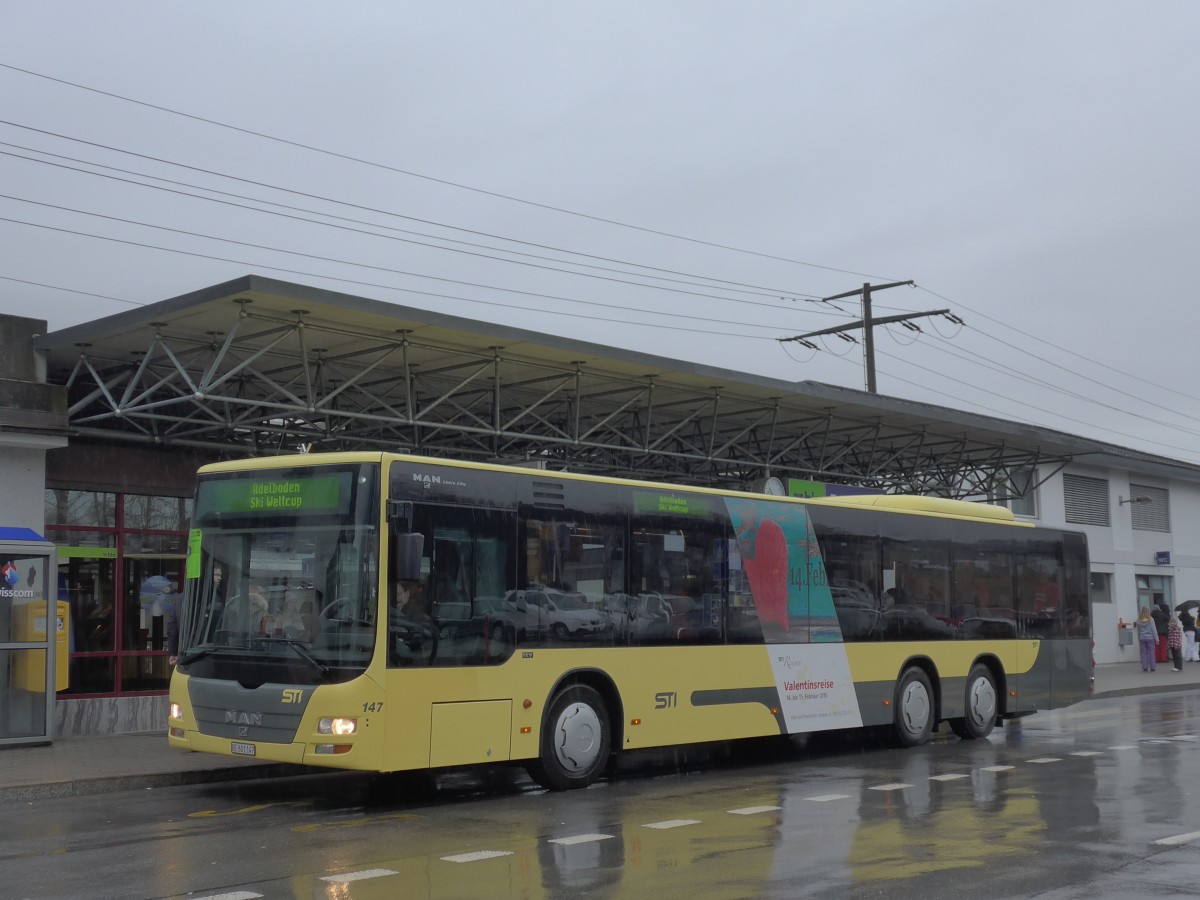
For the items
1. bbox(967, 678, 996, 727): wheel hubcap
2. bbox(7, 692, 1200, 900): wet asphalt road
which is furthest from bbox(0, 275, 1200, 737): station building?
bbox(7, 692, 1200, 900): wet asphalt road

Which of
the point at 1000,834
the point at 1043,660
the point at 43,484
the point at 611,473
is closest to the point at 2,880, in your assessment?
the point at 1000,834

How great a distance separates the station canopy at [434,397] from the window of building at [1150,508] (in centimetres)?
1234

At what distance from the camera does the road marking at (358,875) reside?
7809 millimetres

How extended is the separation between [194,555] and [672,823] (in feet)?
15.8

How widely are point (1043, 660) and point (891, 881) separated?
11436mm

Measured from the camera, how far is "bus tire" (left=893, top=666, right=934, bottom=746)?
1591 cm

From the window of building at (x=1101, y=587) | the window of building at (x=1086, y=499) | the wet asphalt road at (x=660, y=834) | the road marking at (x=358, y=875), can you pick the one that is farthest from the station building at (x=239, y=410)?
the window of building at (x=1101, y=587)

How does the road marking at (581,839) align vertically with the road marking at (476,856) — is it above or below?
below

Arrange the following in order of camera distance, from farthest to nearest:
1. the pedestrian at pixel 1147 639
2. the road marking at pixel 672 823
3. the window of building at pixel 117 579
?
the pedestrian at pixel 1147 639, the window of building at pixel 117 579, the road marking at pixel 672 823

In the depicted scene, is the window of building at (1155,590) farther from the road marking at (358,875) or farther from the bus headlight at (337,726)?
the road marking at (358,875)

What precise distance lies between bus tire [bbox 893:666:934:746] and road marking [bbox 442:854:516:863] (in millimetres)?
8202

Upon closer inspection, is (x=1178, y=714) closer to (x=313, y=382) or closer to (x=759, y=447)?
(x=759, y=447)

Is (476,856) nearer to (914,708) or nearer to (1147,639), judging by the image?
(914,708)

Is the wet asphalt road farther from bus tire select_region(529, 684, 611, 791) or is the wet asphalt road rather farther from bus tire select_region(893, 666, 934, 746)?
bus tire select_region(893, 666, 934, 746)
